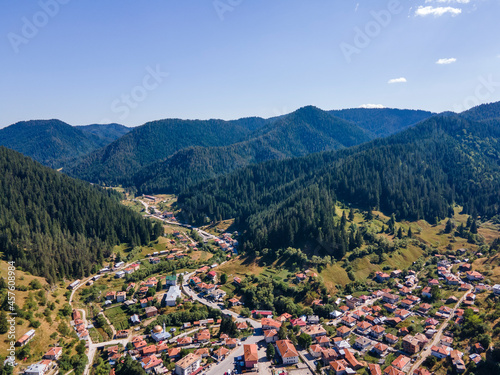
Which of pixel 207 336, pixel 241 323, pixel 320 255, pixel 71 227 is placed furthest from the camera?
pixel 71 227

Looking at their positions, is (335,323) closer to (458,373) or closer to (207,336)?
(458,373)

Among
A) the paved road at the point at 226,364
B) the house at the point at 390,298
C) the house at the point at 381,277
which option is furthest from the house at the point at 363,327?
the house at the point at 381,277

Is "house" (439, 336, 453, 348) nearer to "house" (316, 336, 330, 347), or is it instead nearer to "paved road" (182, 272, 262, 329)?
"house" (316, 336, 330, 347)

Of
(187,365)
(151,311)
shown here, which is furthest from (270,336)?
(151,311)

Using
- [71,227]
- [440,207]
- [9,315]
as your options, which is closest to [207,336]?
[9,315]

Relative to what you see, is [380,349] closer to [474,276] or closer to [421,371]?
[421,371]

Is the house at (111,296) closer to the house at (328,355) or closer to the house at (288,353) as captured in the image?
the house at (288,353)
